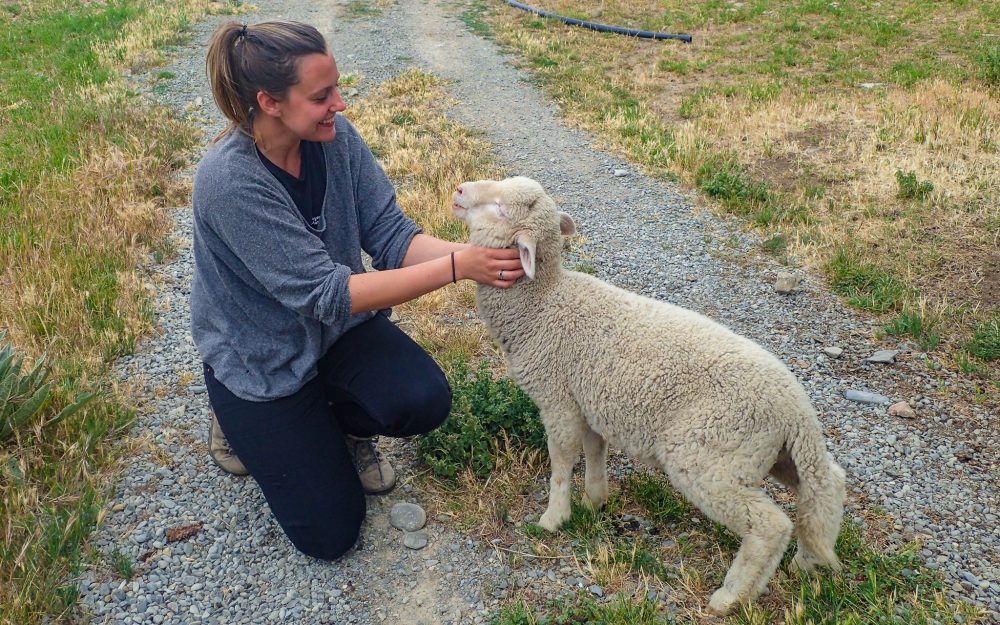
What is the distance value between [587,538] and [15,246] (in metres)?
5.39

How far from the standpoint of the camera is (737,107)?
9797 millimetres

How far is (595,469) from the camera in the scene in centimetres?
392

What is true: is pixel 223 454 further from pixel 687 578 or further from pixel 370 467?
pixel 687 578

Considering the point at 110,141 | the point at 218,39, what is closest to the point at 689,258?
the point at 218,39

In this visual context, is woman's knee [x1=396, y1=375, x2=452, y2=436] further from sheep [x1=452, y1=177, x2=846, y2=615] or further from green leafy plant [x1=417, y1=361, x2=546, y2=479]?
sheep [x1=452, y1=177, x2=846, y2=615]

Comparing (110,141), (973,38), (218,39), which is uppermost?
(218,39)

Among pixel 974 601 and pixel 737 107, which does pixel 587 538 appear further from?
pixel 737 107

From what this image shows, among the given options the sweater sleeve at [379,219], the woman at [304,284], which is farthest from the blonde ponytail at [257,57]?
the sweater sleeve at [379,219]

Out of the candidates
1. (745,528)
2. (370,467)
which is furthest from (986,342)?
(370,467)

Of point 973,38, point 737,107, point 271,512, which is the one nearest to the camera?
point 271,512

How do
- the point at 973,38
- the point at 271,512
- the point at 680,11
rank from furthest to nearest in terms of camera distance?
the point at 680,11, the point at 973,38, the point at 271,512

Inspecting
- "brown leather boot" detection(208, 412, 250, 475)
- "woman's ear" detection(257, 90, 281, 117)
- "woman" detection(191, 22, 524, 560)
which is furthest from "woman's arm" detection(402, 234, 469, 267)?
"brown leather boot" detection(208, 412, 250, 475)

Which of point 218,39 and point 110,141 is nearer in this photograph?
point 218,39

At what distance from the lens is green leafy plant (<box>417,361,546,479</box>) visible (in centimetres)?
417
